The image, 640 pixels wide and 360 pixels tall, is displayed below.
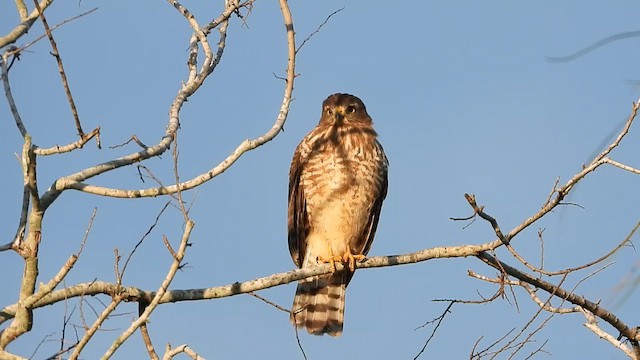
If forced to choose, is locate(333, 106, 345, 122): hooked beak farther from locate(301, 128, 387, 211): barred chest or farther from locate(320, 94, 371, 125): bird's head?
locate(301, 128, 387, 211): barred chest

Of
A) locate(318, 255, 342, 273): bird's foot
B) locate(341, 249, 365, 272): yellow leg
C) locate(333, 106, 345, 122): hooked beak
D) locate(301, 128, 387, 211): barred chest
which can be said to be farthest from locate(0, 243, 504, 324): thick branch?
locate(333, 106, 345, 122): hooked beak

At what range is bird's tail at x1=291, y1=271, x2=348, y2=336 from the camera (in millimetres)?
6926

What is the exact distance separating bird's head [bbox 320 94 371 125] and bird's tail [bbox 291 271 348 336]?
122 centimetres

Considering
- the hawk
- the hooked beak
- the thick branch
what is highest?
the hooked beak

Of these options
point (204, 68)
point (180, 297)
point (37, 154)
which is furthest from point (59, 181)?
point (204, 68)

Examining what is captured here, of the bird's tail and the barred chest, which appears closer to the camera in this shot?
the barred chest

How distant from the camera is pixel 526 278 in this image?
184 inches

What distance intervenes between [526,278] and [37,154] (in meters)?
2.36

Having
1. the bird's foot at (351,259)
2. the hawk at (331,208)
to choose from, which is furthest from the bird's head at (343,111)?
the bird's foot at (351,259)

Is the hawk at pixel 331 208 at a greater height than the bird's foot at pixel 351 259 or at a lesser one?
greater

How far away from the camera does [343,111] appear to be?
24.1ft

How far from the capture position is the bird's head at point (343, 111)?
7297 mm

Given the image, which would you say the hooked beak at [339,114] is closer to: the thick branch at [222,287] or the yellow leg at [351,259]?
the yellow leg at [351,259]

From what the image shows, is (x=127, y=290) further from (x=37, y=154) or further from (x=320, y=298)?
(x=320, y=298)
